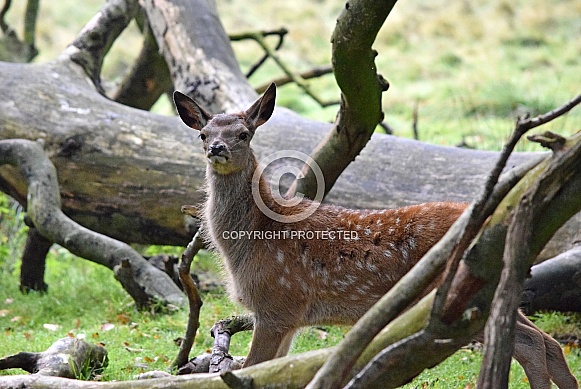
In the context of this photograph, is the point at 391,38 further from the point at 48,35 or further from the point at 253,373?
the point at 253,373

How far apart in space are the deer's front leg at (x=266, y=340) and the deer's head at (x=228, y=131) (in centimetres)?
114

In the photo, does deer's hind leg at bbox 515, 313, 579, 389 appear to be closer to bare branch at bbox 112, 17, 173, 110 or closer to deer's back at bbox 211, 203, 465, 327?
deer's back at bbox 211, 203, 465, 327

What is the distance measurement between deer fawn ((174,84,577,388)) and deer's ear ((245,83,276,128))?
1.2 inches

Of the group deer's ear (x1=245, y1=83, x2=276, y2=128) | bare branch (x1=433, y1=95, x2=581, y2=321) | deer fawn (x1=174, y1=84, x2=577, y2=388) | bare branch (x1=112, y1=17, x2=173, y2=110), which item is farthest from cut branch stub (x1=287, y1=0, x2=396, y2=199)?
bare branch (x1=112, y1=17, x2=173, y2=110)

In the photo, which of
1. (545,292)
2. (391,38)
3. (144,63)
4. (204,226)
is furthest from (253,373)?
(391,38)

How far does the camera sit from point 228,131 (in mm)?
5648

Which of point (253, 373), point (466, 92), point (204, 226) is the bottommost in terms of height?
point (466, 92)

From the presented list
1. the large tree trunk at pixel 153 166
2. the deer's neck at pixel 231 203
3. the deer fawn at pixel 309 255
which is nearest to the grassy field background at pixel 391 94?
the deer fawn at pixel 309 255

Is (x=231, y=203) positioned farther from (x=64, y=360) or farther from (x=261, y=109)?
(x=64, y=360)

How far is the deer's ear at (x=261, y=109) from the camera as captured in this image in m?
5.84

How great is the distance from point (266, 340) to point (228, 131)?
145 cm

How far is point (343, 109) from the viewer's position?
20.5 feet

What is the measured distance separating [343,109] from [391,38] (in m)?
19.9

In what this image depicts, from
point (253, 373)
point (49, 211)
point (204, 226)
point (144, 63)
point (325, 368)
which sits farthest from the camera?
point (144, 63)
